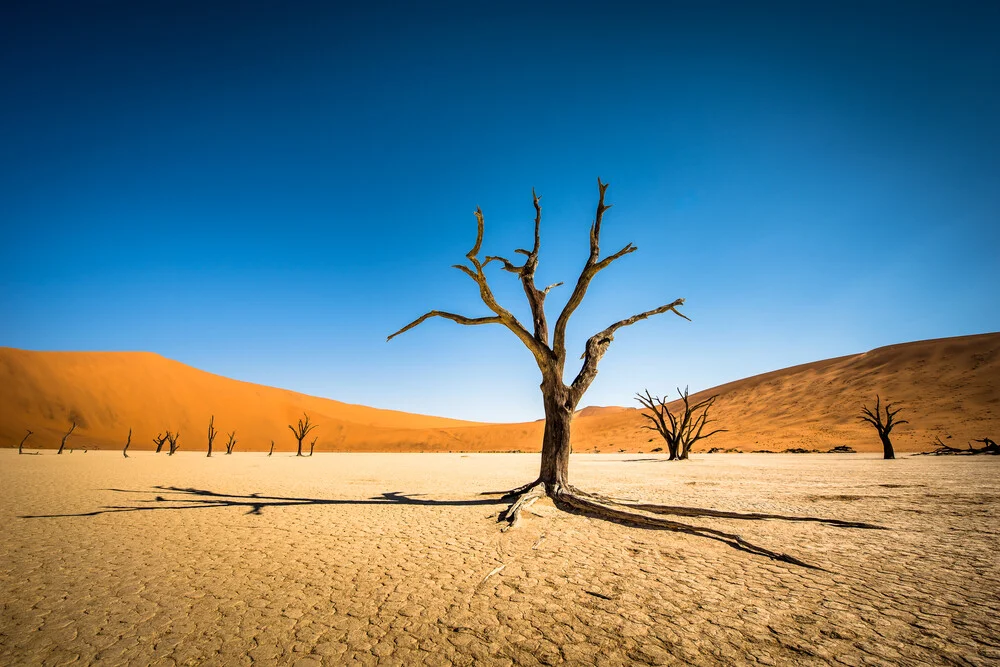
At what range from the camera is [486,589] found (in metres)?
3.91

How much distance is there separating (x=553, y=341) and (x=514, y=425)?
61.2m

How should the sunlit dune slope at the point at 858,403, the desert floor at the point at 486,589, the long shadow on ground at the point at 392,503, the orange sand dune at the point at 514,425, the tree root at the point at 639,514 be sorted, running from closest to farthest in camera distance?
the desert floor at the point at 486,589 < the tree root at the point at 639,514 < the long shadow on ground at the point at 392,503 < the sunlit dune slope at the point at 858,403 < the orange sand dune at the point at 514,425

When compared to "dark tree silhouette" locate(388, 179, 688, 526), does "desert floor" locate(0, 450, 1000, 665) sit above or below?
below

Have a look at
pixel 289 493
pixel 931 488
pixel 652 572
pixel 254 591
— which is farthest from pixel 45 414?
pixel 931 488

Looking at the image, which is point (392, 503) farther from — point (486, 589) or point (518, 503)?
point (486, 589)

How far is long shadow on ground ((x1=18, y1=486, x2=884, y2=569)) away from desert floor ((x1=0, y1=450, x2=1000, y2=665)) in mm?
195

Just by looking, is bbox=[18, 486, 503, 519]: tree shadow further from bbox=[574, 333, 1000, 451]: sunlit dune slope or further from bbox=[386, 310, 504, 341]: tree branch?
bbox=[574, 333, 1000, 451]: sunlit dune slope

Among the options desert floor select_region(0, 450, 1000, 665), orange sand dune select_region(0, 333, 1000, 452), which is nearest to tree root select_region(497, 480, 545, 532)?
desert floor select_region(0, 450, 1000, 665)

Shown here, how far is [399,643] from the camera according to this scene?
2.94 meters

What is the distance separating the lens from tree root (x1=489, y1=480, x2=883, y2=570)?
521 cm

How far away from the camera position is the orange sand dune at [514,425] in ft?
115

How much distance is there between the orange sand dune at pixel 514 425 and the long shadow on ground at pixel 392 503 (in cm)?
3318

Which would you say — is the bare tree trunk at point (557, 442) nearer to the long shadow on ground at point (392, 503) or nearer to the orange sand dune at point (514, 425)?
the long shadow on ground at point (392, 503)

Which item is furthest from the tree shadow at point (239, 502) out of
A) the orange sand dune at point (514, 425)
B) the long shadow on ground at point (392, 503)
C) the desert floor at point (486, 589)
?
the orange sand dune at point (514, 425)
